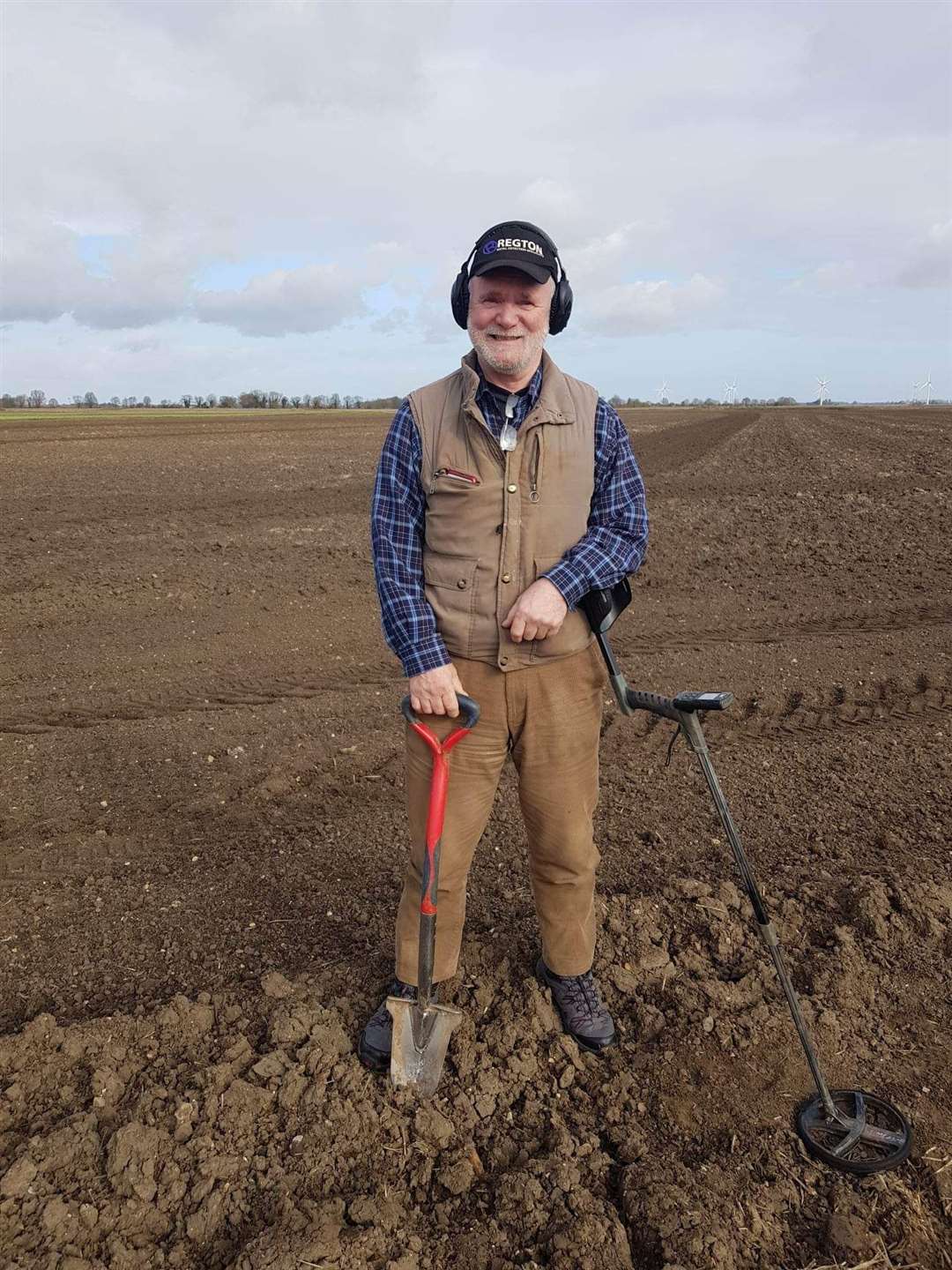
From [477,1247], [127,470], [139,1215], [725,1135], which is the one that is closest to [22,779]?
[139,1215]

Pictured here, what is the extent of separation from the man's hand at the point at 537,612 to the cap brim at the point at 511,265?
0.95 metres

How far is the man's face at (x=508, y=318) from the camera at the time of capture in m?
2.79

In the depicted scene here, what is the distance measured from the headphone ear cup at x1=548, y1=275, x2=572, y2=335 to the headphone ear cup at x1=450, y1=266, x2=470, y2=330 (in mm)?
287

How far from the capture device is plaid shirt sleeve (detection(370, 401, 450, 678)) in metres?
2.90

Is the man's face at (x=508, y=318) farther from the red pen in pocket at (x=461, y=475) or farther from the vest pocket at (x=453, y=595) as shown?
the vest pocket at (x=453, y=595)

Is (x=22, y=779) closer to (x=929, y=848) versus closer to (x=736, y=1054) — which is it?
(x=736, y=1054)

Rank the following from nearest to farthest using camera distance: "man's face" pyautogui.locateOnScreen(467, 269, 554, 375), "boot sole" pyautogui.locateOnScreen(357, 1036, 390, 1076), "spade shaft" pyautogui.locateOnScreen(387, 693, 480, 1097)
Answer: "man's face" pyautogui.locateOnScreen(467, 269, 554, 375), "spade shaft" pyautogui.locateOnScreen(387, 693, 480, 1097), "boot sole" pyautogui.locateOnScreen(357, 1036, 390, 1076)

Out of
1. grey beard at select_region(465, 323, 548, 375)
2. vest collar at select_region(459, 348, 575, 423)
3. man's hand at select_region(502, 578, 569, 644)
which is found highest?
grey beard at select_region(465, 323, 548, 375)

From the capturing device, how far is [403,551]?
9.78 feet

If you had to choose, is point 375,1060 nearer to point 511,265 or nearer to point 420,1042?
point 420,1042

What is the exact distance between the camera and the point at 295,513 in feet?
48.4

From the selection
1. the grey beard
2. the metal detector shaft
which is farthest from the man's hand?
the grey beard

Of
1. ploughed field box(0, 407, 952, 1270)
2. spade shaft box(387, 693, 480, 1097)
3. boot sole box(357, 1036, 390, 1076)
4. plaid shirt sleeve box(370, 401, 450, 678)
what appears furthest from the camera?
boot sole box(357, 1036, 390, 1076)

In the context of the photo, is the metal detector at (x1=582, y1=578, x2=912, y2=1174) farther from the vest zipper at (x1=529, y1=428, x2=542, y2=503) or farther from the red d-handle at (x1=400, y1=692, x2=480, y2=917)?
the red d-handle at (x1=400, y1=692, x2=480, y2=917)
